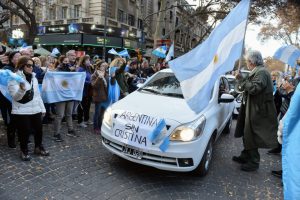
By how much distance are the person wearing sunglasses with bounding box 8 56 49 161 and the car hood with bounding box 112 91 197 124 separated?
1322mm

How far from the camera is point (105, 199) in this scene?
3740mm

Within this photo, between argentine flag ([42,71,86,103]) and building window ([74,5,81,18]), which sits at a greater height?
building window ([74,5,81,18])

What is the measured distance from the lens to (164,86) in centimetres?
573

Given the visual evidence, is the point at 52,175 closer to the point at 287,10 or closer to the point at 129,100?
the point at 129,100

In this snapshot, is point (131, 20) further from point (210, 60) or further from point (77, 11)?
point (210, 60)

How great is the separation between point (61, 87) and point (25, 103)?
1.40m

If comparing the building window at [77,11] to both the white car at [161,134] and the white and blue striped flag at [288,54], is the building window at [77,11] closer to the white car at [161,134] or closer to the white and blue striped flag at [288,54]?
the white and blue striped flag at [288,54]

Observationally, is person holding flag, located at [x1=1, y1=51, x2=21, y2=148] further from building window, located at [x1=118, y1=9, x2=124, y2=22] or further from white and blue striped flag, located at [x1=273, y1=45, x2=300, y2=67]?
building window, located at [x1=118, y1=9, x2=124, y2=22]

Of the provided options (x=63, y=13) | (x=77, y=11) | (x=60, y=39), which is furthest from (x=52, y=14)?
(x=60, y=39)

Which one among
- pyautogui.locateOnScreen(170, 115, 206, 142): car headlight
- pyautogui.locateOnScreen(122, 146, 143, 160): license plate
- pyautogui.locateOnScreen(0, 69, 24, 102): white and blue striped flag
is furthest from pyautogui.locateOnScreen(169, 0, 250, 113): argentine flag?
pyautogui.locateOnScreen(0, 69, 24, 102): white and blue striped flag

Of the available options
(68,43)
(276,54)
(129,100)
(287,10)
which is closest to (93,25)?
(68,43)

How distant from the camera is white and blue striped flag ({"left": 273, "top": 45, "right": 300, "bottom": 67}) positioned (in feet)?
30.1

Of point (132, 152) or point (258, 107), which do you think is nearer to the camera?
point (132, 152)

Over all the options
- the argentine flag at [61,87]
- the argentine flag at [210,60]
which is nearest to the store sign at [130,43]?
the argentine flag at [61,87]
